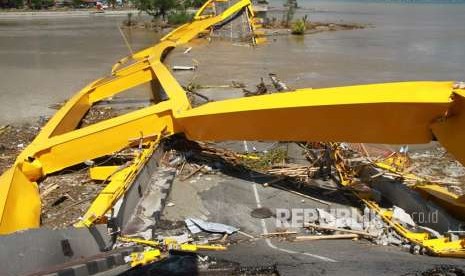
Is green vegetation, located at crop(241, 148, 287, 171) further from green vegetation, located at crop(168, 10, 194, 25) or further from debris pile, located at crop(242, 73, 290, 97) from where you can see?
green vegetation, located at crop(168, 10, 194, 25)

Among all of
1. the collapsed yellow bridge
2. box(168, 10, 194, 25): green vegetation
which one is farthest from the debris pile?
box(168, 10, 194, 25): green vegetation

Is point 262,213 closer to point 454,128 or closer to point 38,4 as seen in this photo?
point 454,128

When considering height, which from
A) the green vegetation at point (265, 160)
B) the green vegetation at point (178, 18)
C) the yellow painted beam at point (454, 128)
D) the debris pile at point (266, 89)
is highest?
the green vegetation at point (178, 18)

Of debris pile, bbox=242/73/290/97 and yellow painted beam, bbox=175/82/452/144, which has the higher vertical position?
yellow painted beam, bbox=175/82/452/144

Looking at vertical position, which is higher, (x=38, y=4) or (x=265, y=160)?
(x=38, y=4)

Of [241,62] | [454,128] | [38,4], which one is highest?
[38,4]

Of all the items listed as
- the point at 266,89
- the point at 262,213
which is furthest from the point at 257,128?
the point at 266,89

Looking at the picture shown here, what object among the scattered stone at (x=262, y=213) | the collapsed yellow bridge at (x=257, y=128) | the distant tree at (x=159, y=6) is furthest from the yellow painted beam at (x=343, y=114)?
the distant tree at (x=159, y=6)

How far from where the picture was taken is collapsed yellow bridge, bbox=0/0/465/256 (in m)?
3.94

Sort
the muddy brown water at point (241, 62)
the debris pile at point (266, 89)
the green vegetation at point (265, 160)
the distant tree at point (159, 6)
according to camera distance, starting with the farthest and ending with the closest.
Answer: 1. the distant tree at point (159, 6)
2. the muddy brown water at point (241, 62)
3. the debris pile at point (266, 89)
4. the green vegetation at point (265, 160)

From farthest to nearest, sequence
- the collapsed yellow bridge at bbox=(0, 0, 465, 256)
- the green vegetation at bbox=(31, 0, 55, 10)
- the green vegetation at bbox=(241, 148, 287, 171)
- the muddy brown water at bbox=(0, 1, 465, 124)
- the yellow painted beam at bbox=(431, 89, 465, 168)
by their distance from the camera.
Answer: the green vegetation at bbox=(31, 0, 55, 10), the muddy brown water at bbox=(0, 1, 465, 124), the green vegetation at bbox=(241, 148, 287, 171), the collapsed yellow bridge at bbox=(0, 0, 465, 256), the yellow painted beam at bbox=(431, 89, 465, 168)

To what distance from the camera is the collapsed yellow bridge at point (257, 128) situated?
3936mm

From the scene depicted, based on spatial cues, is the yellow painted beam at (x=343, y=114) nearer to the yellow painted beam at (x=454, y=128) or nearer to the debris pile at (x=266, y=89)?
the yellow painted beam at (x=454, y=128)

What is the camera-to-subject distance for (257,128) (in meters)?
4.84
